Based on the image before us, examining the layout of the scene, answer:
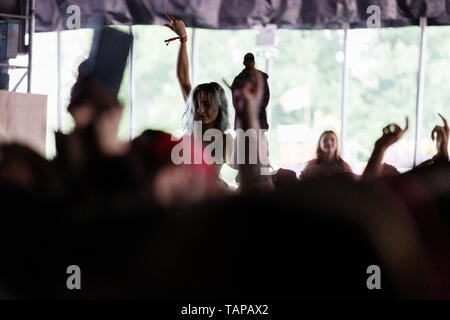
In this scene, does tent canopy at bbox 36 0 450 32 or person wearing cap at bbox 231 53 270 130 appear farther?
tent canopy at bbox 36 0 450 32

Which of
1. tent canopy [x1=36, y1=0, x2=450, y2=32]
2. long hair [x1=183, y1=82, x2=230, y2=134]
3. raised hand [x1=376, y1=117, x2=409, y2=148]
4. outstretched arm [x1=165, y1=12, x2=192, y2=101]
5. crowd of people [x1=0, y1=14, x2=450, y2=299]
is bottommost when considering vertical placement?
crowd of people [x1=0, y1=14, x2=450, y2=299]

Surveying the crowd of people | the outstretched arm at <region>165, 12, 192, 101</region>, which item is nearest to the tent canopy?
the outstretched arm at <region>165, 12, 192, 101</region>

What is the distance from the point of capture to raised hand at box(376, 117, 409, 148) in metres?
0.13

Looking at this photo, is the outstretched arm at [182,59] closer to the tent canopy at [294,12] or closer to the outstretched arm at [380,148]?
the outstretched arm at [380,148]

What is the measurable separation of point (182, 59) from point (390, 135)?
8cm

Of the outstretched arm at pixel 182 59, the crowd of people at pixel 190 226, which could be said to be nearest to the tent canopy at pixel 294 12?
the outstretched arm at pixel 182 59

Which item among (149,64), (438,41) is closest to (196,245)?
(149,64)

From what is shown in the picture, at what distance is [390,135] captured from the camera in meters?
0.14

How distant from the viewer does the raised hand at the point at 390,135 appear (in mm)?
130

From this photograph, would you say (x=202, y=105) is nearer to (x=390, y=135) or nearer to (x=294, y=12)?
(x=390, y=135)

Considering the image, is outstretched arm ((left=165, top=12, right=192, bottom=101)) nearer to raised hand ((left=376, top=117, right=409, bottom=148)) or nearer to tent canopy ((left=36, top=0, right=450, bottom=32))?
raised hand ((left=376, top=117, right=409, bottom=148))

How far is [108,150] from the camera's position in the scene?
9 centimetres

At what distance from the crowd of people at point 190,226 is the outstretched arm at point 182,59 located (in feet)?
0.25
